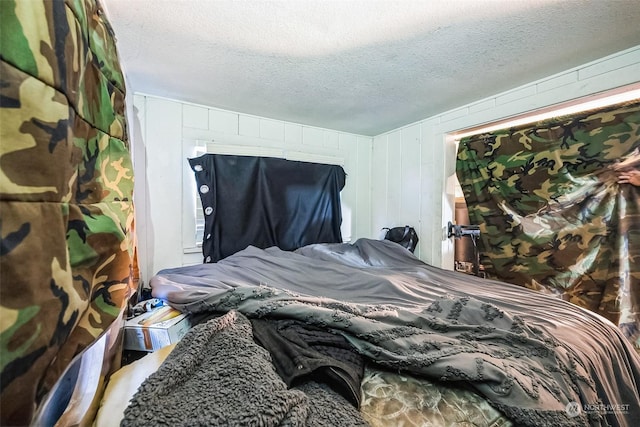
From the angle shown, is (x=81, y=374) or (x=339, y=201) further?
(x=339, y=201)

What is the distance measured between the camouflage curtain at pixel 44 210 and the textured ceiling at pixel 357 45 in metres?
0.67

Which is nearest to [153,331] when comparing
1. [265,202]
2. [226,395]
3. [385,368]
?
[226,395]

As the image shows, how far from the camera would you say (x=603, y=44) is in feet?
4.30

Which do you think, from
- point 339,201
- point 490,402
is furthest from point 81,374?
point 339,201

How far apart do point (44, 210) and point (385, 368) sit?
877 millimetres

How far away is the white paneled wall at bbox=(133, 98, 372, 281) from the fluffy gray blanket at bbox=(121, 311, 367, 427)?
1.68 meters

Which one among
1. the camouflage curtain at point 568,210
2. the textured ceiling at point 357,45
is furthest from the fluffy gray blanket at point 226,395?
the camouflage curtain at point 568,210

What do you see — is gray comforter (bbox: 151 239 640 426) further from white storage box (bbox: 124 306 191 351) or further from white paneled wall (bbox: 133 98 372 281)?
white paneled wall (bbox: 133 98 372 281)

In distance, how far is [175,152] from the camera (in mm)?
2082

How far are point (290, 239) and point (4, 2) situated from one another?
2231mm

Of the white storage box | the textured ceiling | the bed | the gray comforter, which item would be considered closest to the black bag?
the gray comforter

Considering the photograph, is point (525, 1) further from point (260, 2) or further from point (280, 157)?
point (280, 157)

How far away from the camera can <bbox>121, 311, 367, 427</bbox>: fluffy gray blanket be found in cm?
46

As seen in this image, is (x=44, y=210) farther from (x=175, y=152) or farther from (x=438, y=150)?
(x=438, y=150)
